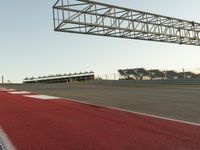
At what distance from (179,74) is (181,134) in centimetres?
4014

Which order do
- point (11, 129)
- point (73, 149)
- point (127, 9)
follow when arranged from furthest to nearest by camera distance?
point (127, 9) < point (11, 129) < point (73, 149)

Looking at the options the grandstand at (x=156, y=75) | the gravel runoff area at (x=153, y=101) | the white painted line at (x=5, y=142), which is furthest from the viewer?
the grandstand at (x=156, y=75)

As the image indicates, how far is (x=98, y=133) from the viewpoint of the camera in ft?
18.2

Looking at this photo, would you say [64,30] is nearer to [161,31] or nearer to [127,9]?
[127,9]

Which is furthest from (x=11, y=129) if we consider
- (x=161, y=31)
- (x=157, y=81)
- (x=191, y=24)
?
(x=191, y=24)

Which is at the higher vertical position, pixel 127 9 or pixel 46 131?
pixel 127 9

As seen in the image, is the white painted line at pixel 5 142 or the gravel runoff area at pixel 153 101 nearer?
the white painted line at pixel 5 142

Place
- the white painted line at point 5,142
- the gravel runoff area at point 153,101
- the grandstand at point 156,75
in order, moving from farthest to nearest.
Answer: the grandstand at point 156,75, the gravel runoff area at point 153,101, the white painted line at point 5,142

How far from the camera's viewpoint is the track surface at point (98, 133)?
464 centimetres

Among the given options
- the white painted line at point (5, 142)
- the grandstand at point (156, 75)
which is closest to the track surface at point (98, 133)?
the white painted line at point (5, 142)

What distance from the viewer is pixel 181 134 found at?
5555 millimetres

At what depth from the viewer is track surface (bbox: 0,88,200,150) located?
4.64 meters

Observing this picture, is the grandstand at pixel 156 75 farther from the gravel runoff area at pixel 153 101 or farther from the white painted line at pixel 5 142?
the white painted line at pixel 5 142

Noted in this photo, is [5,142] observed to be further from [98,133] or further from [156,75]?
[156,75]
